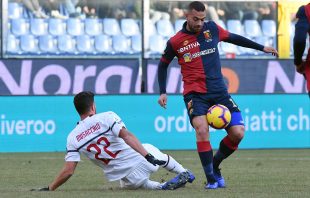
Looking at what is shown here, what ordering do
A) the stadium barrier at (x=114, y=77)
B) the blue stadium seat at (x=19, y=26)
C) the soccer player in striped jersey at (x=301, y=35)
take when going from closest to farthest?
the soccer player in striped jersey at (x=301, y=35) < the stadium barrier at (x=114, y=77) < the blue stadium seat at (x=19, y=26)

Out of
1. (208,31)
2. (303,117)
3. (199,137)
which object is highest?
(208,31)

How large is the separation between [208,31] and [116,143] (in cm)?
166

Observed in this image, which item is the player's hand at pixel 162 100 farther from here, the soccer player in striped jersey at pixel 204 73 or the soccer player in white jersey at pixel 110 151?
the soccer player in white jersey at pixel 110 151

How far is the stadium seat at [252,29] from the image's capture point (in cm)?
2338

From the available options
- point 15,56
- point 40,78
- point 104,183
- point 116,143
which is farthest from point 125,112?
point 116,143

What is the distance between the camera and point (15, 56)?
2156 cm

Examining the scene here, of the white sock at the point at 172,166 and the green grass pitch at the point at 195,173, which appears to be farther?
the white sock at the point at 172,166

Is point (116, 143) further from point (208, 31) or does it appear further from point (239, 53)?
point (239, 53)

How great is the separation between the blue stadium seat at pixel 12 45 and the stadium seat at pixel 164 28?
11.3 ft

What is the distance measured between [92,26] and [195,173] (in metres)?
10.5

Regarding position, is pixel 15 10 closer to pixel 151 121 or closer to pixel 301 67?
pixel 151 121

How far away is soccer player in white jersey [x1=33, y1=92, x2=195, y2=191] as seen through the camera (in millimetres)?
9352

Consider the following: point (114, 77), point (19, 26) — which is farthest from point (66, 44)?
point (114, 77)

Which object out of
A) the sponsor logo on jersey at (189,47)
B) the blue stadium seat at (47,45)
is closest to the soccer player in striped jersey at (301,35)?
the sponsor logo on jersey at (189,47)
